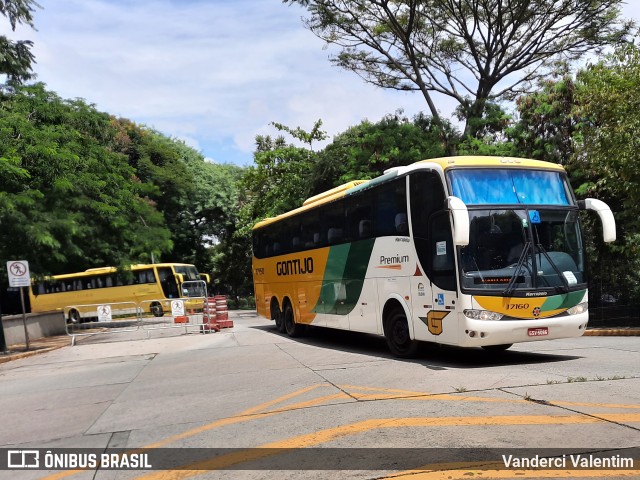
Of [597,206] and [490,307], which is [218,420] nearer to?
[490,307]

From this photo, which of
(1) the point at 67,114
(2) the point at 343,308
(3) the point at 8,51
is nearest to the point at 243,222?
(1) the point at 67,114

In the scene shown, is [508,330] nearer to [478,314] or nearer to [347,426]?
[478,314]

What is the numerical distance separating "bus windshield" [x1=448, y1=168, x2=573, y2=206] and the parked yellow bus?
27.7 m

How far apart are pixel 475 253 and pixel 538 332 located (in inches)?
63.7

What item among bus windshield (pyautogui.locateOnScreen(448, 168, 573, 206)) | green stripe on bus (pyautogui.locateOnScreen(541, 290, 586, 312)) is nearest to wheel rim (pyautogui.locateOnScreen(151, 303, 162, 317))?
bus windshield (pyautogui.locateOnScreen(448, 168, 573, 206))

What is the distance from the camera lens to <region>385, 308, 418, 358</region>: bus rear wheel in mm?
11344

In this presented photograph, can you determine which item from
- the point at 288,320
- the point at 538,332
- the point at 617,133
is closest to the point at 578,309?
A: the point at 538,332

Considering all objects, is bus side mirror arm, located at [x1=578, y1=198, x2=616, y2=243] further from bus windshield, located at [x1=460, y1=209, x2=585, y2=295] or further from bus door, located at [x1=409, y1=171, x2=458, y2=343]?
bus door, located at [x1=409, y1=171, x2=458, y2=343]

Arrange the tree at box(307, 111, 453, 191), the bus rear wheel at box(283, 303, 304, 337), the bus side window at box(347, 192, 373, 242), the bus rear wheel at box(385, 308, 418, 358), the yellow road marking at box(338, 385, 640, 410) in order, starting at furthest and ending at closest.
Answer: the tree at box(307, 111, 453, 191), the bus rear wheel at box(283, 303, 304, 337), the bus side window at box(347, 192, 373, 242), the bus rear wheel at box(385, 308, 418, 358), the yellow road marking at box(338, 385, 640, 410)

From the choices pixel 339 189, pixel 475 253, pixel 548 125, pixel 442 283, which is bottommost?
pixel 442 283

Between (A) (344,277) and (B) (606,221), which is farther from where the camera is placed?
(A) (344,277)

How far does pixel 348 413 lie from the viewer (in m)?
6.76

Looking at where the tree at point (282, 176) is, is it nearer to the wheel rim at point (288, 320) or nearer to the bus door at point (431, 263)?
the wheel rim at point (288, 320)

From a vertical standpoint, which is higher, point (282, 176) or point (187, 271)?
point (282, 176)
